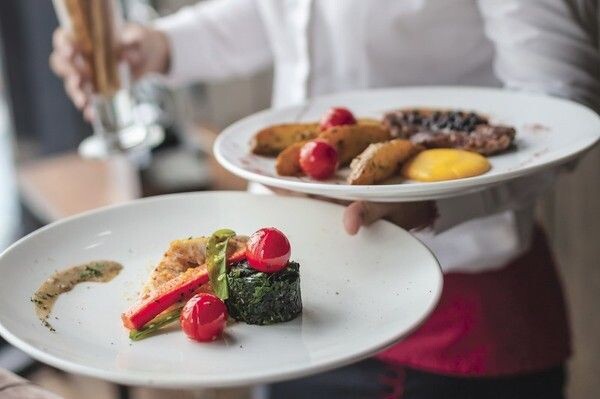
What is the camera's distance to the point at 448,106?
3.74ft

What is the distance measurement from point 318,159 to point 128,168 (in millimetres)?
1583

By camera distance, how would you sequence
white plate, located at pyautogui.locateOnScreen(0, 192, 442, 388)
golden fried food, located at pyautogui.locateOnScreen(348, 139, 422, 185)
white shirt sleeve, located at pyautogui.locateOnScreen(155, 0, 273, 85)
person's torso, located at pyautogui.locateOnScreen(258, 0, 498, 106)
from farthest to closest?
white shirt sleeve, located at pyautogui.locateOnScreen(155, 0, 273, 85)
person's torso, located at pyautogui.locateOnScreen(258, 0, 498, 106)
golden fried food, located at pyautogui.locateOnScreen(348, 139, 422, 185)
white plate, located at pyautogui.locateOnScreen(0, 192, 442, 388)

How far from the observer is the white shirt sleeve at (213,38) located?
1541mm

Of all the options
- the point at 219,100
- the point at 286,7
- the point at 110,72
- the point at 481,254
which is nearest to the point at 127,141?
the point at 110,72

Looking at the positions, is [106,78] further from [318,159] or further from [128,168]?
[128,168]

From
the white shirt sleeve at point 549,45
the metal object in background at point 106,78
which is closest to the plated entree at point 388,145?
the white shirt sleeve at point 549,45

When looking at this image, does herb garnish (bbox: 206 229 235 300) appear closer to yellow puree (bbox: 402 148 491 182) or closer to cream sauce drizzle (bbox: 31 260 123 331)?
cream sauce drizzle (bbox: 31 260 123 331)

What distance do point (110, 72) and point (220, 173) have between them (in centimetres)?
124

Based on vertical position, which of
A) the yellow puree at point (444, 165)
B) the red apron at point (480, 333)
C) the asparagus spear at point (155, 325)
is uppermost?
the yellow puree at point (444, 165)

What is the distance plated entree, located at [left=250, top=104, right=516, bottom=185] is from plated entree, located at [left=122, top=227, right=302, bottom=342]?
0.16m

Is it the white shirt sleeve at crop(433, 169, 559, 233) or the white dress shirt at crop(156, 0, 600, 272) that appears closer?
the white shirt sleeve at crop(433, 169, 559, 233)

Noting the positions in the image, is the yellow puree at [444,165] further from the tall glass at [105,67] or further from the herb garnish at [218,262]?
the tall glass at [105,67]

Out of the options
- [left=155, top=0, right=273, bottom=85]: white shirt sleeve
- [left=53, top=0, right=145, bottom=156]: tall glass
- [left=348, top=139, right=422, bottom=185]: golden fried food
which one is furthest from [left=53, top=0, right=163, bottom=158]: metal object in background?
[left=348, top=139, right=422, bottom=185]: golden fried food

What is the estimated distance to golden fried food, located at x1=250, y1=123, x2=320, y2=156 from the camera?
3.31 feet
